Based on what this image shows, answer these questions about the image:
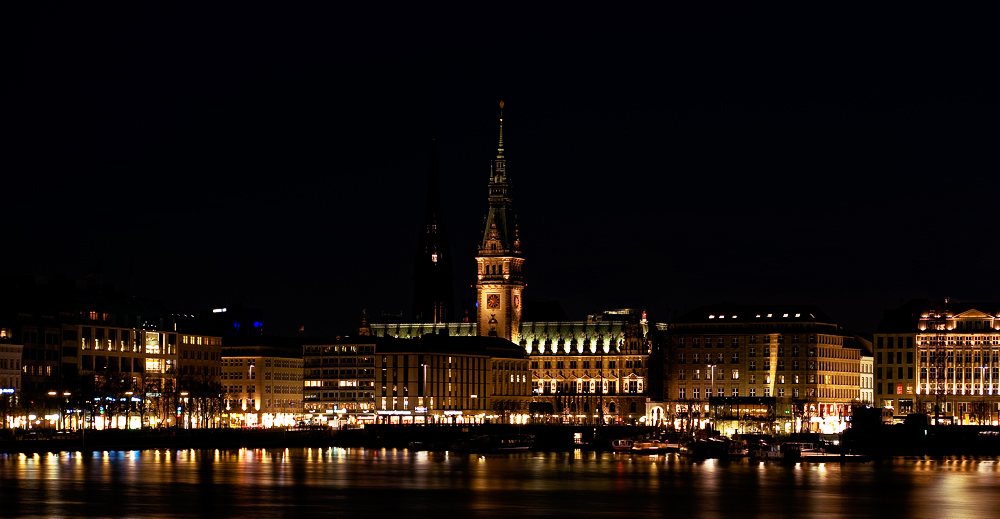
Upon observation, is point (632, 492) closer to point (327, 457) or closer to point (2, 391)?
point (327, 457)

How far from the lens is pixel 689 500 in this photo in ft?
420

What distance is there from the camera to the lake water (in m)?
118

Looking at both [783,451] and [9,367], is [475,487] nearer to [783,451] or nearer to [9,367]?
[783,451]

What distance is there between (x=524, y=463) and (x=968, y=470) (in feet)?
132

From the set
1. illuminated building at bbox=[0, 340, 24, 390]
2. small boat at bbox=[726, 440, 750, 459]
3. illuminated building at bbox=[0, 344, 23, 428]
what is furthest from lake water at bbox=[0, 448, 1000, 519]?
illuminated building at bbox=[0, 340, 24, 390]

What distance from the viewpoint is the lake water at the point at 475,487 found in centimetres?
11775

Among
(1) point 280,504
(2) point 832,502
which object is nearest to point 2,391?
(1) point 280,504

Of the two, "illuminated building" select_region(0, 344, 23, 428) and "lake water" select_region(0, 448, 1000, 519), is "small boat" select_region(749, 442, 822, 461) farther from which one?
"illuminated building" select_region(0, 344, 23, 428)

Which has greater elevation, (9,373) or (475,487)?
(9,373)

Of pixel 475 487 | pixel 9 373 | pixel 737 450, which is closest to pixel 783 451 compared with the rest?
pixel 737 450

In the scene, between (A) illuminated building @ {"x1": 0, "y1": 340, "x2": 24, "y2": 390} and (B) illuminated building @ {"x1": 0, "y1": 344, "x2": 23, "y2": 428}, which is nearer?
(B) illuminated building @ {"x1": 0, "y1": 344, "x2": 23, "y2": 428}

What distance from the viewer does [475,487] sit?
13962 cm

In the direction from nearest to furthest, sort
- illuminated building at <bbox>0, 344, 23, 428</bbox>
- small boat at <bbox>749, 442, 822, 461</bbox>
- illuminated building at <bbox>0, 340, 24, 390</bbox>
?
1. small boat at <bbox>749, 442, 822, 461</bbox>
2. illuminated building at <bbox>0, 344, 23, 428</bbox>
3. illuminated building at <bbox>0, 340, 24, 390</bbox>

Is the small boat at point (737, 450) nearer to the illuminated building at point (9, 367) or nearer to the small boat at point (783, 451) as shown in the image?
the small boat at point (783, 451)
